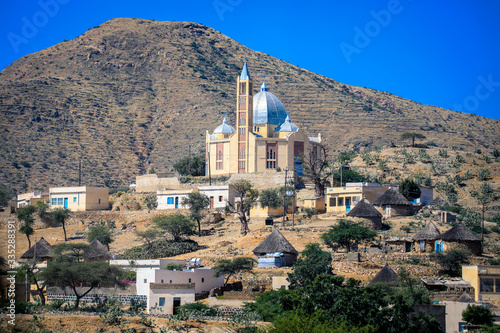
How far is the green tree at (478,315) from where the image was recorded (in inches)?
1357

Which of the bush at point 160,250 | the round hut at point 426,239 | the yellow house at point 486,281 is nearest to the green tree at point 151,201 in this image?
the bush at point 160,250

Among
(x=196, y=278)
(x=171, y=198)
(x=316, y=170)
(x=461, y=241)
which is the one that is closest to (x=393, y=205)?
(x=461, y=241)

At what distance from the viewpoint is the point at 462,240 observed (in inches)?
1885

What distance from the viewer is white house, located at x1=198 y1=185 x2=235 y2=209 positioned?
68.1 m

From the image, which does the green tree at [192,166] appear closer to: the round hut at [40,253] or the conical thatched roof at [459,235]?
the round hut at [40,253]

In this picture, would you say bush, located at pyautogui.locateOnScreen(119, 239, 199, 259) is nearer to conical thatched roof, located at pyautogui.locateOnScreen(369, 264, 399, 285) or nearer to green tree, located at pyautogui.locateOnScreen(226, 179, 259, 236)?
green tree, located at pyautogui.locateOnScreen(226, 179, 259, 236)

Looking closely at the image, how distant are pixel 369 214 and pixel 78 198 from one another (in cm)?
2939

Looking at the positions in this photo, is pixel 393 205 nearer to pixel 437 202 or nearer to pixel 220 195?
pixel 437 202

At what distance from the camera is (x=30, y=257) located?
53.0m

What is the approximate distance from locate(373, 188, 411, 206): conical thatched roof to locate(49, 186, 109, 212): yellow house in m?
26.6

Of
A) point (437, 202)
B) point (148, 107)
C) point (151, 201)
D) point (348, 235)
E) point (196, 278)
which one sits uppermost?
point (148, 107)

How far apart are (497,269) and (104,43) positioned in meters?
112

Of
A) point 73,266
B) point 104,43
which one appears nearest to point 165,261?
point 73,266

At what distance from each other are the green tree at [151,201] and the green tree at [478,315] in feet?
129
